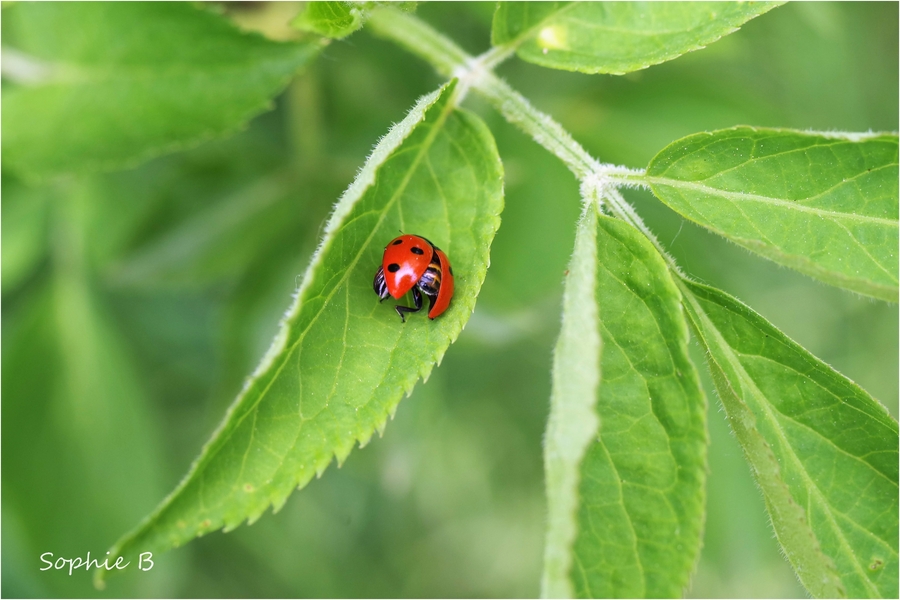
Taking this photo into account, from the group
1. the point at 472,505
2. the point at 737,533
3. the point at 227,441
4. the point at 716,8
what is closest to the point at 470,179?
the point at 716,8

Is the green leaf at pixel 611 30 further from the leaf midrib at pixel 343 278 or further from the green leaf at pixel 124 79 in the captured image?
the green leaf at pixel 124 79

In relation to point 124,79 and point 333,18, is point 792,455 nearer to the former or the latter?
point 333,18

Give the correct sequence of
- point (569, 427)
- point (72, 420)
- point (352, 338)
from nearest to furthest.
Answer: point (569, 427) → point (352, 338) → point (72, 420)

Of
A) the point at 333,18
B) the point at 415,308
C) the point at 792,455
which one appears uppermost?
the point at 333,18

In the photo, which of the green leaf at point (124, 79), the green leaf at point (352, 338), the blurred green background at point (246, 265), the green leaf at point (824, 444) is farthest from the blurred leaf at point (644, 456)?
the green leaf at point (124, 79)

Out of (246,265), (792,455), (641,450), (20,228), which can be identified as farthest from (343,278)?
(20,228)

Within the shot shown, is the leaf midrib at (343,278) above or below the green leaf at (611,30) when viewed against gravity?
below

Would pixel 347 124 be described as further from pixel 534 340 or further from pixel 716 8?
pixel 716 8
